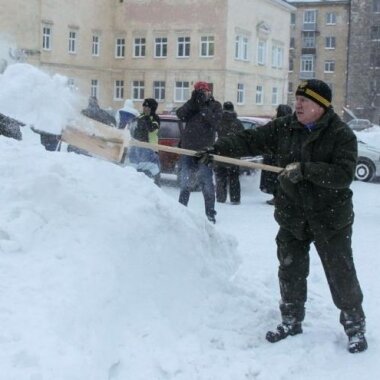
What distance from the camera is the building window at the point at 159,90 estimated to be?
4758cm

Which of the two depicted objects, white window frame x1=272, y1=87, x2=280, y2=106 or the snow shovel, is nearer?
the snow shovel

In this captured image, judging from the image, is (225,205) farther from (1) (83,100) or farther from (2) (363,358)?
(2) (363,358)

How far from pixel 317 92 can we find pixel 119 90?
4648 centimetres

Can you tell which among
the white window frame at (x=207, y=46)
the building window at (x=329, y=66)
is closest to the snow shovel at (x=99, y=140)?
the white window frame at (x=207, y=46)

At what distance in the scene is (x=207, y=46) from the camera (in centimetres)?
4569

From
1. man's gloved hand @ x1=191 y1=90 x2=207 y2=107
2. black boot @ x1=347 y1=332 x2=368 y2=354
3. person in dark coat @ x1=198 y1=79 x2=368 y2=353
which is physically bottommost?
black boot @ x1=347 y1=332 x2=368 y2=354

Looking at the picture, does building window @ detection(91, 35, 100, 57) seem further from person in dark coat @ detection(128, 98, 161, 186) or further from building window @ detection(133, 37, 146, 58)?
person in dark coat @ detection(128, 98, 161, 186)

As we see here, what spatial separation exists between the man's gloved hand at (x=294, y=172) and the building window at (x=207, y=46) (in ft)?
139

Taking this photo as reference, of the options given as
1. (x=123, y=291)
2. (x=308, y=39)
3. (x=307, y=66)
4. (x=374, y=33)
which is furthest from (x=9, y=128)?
(x=308, y=39)

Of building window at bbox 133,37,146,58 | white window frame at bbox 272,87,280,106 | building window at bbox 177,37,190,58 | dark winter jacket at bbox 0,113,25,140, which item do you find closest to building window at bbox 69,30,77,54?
building window at bbox 133,37,146,58

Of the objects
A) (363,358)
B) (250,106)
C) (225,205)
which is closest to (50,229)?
(363,358)

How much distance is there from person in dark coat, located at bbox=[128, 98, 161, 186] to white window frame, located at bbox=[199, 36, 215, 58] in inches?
1421

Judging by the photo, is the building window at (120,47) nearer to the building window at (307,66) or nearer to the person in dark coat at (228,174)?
the building window at (307,66)

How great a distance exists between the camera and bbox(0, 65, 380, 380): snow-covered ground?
3.59 meters
